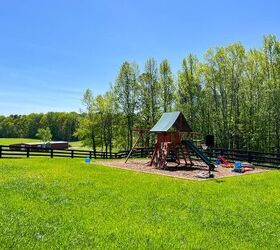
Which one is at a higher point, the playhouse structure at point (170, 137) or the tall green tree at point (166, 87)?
the tall green tree at point (166, 87)

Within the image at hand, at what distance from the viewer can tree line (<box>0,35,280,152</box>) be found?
33469 millimetres

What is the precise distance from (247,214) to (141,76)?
34.4 metres

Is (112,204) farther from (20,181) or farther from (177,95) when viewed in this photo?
(177,95)

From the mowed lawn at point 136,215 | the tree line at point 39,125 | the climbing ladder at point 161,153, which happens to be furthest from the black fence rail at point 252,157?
the tree line at point 39,125

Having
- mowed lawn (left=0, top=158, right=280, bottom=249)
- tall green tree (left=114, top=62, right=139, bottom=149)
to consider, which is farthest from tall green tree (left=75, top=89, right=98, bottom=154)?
mowed lawn (left=0, top=158, right=280, bottom=249)

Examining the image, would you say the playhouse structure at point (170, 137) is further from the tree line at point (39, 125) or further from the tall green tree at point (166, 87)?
the tree line at point (39, 125)

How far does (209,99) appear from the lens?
37.6 meters

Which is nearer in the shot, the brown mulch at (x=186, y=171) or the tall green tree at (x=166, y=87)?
the brown mulch at (x=186, y=171)

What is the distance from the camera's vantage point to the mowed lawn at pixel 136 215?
20.2 feet

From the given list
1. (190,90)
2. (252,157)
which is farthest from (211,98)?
(252,157)

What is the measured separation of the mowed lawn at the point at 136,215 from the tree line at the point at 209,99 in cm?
2126

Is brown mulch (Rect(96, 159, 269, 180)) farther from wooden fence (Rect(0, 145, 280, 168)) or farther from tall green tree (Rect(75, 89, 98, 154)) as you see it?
A: tall green tree (Rect(75, 89, 98, 154))

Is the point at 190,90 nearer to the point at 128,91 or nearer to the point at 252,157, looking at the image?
the point at 128,91

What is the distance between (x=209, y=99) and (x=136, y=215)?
3119 cm
